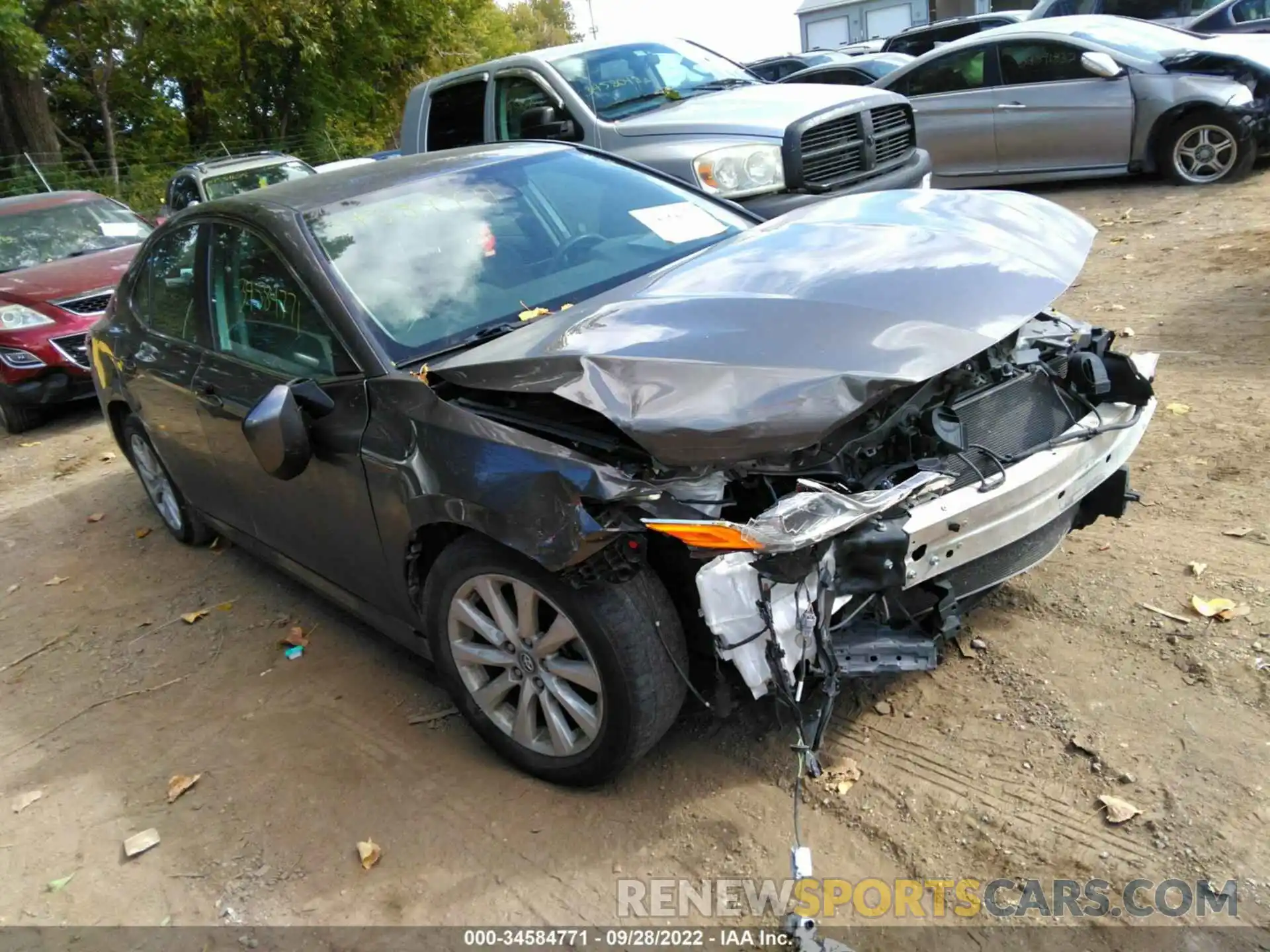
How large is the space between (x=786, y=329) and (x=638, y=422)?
57 centimetres

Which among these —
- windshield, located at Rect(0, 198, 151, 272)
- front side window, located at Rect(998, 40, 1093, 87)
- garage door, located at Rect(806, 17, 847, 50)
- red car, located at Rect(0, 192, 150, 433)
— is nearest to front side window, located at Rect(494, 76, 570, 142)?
red car, located at Rect(0, 192, 150, 433)

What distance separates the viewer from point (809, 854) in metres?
2.63

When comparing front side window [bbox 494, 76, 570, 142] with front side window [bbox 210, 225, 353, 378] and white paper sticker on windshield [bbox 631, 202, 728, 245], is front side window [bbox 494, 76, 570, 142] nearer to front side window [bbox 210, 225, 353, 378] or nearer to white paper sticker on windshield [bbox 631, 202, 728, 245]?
white paper sticker on windshield [bbox 631, 202, 728, 245]

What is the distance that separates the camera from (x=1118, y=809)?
105 inches

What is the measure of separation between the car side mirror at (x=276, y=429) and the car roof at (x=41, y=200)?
822 centimetres

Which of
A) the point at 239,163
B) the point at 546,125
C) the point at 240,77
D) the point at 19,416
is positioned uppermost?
the point at 240,77

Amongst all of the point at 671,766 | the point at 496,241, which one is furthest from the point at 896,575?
the point at 496,241

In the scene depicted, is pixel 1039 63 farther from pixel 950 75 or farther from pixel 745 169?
pixel 745 169

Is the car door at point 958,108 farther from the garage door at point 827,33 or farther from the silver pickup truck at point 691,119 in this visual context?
the garage door at point 827,33

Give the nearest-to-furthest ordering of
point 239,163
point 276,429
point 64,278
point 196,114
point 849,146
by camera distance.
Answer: point 276,429 → point 849,146 → point 64,278 → point 239,163 → point 196,114

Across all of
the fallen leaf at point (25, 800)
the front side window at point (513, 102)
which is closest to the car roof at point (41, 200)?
the front side window at point (513, 102)

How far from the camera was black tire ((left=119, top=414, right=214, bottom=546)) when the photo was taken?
17.1ft

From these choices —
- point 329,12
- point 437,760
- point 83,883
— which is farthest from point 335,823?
point 329,12

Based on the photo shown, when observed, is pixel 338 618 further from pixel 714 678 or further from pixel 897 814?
pixel 897 814
